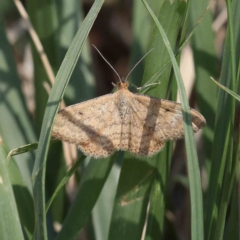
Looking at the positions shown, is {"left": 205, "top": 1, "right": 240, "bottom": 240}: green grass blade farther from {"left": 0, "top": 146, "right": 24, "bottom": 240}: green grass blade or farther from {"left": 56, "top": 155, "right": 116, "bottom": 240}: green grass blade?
{"left": 0, "top": 146, "right": 24, "bottom": 240}: green grass blade

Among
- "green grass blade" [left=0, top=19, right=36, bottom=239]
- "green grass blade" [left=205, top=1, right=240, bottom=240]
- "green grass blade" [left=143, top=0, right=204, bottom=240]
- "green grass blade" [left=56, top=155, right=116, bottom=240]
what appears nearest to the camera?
"green grass blade" [left=143, top=0, right=204, bottom=240]

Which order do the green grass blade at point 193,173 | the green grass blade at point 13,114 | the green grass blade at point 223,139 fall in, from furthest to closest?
the green grass blade at point 13,114 → the green grass blade at point 223,139 → the green grass blade at point 193,173

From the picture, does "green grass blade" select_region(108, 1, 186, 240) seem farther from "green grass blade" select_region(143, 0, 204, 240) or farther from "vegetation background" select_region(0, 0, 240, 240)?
"green grass blade" select_region(143, 0, 204, 240)

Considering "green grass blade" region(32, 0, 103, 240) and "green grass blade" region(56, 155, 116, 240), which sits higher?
"green grass blade" region(32, 0, 103, 240)

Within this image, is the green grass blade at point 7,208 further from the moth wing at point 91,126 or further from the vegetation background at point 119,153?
the moth wing at point 91,126

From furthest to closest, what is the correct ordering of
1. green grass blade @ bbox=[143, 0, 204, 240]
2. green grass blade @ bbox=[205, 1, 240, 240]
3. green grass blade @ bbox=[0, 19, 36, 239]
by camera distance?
1. green grass blade @ bbox=[0, 19, 36, 239]
2. green grass blade @ bbox=[205, 1, 240, 240]
3. green grass blade @ bbox=[143, 0, 204, 240]

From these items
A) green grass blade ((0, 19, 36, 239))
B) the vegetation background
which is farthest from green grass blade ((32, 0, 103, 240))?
green grass blade ((0, 19, 36, 239))

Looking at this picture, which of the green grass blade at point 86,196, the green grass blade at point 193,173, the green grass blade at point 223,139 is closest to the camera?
the green grass blade at point 193,173

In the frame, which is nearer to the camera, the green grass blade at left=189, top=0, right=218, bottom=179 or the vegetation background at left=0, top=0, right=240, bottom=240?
the vegetation background at left=0, top=0, right=240, bottom=240

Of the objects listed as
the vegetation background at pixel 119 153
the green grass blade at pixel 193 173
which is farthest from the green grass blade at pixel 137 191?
the green grass blade at pixel 193 173
